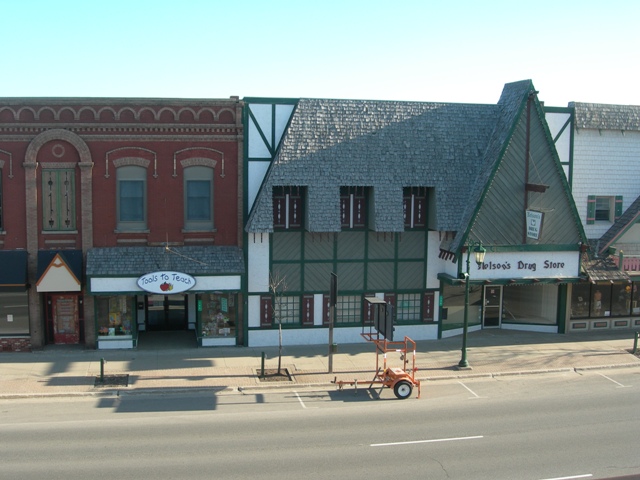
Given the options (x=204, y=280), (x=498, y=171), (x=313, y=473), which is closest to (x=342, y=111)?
(x=498, y=171)

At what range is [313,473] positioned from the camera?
47.8 ft

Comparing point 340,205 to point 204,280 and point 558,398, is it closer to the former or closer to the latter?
point 204,280

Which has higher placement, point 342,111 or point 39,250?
point 342,111

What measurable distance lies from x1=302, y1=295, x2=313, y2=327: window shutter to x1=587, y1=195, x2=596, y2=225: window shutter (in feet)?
41.4

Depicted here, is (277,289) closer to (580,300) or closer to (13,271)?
(13,271)

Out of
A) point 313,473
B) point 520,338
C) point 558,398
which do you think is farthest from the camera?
point 520,338

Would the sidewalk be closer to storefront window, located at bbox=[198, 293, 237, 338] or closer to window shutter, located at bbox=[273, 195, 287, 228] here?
storefront window, located at bbox=[198, 293, 237, 338]

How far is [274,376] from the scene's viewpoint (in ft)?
73.5

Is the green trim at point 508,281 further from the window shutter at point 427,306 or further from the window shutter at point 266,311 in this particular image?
the window shutter at point 266,311

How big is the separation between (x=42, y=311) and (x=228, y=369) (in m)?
7.42

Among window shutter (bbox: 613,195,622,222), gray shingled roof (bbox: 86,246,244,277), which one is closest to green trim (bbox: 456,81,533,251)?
window shutter (bbox: 613,195,622,222)

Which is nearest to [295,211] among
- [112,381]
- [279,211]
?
[279,211]

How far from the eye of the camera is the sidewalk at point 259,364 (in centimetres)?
2133

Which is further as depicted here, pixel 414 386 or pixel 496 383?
pixel 496 383
